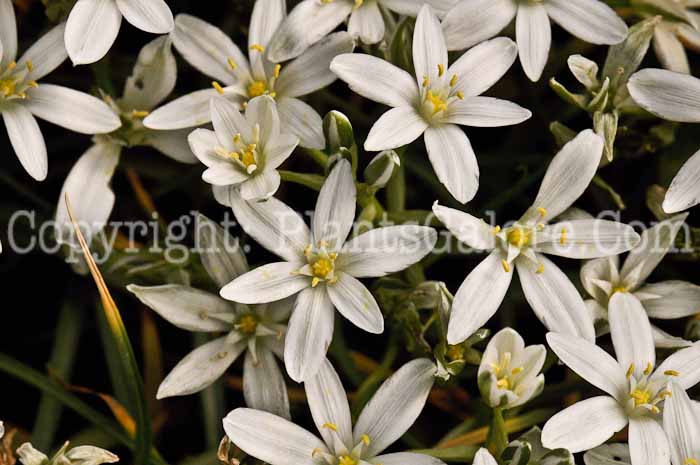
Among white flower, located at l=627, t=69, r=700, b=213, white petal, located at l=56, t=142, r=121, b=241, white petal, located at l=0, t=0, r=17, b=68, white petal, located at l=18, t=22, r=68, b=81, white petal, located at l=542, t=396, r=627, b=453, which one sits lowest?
white petal, located at l=542, t=396, r=627, b=453

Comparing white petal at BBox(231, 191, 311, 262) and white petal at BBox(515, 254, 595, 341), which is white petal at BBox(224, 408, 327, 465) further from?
white petal at BBox(515, 254, 595, 341)

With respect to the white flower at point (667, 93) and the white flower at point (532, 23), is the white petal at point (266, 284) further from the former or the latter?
the white flower at point (667, 93)

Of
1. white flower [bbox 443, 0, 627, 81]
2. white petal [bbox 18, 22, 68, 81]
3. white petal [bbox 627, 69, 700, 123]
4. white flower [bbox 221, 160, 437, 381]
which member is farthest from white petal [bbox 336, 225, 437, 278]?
white petal [bbox 18, 22, 68, 81]

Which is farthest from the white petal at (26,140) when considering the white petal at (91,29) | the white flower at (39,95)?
the white petal at (91,29)

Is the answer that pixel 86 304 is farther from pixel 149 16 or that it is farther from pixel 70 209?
pixel 149 16

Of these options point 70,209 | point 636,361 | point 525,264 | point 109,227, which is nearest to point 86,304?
point 109,227

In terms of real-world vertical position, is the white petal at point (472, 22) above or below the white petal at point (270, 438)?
above

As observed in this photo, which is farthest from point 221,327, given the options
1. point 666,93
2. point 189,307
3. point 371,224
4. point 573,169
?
point 666,93
